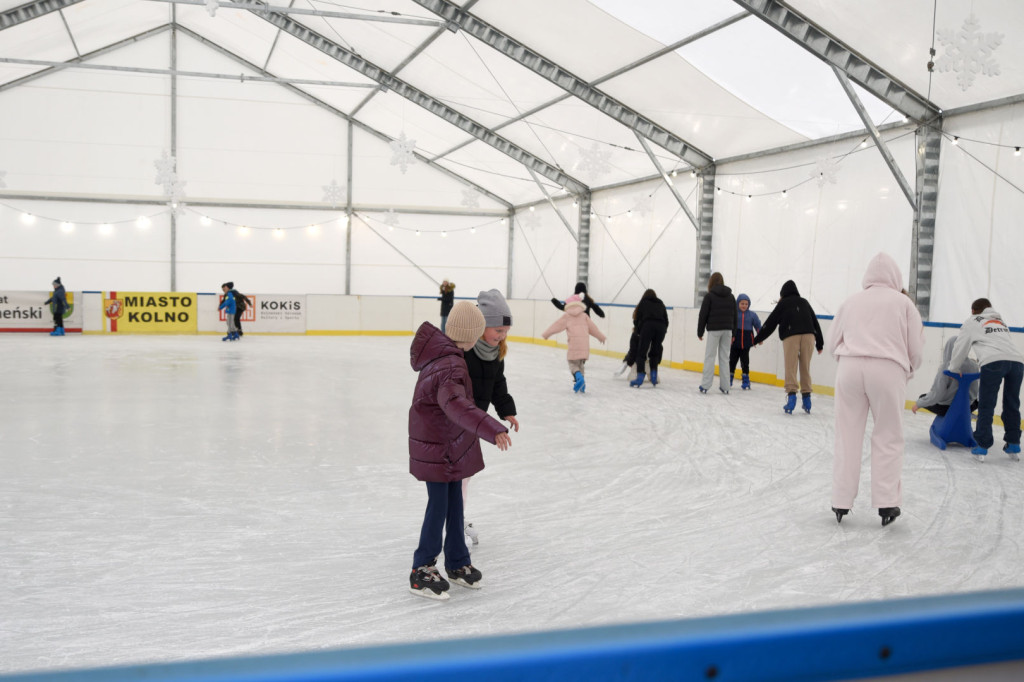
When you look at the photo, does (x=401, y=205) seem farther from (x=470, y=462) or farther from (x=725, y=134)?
(x=470, y=462)

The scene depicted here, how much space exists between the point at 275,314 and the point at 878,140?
14.9 m

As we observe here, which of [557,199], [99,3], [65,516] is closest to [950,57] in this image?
[65,516]

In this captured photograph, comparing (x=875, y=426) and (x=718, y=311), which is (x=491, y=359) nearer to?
(x=875, y=426)

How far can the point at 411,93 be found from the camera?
62.2 ft

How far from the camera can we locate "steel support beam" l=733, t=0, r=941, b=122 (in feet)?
31.9

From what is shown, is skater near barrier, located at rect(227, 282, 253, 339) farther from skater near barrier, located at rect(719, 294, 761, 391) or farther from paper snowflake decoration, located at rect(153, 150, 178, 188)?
skater near barrier, located at rect(719, 294, 761, 391)

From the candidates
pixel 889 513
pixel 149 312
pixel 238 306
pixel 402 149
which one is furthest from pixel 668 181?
pixel 149 312

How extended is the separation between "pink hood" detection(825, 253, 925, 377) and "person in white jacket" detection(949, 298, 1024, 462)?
2.30 meters

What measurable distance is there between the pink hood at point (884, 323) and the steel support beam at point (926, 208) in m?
6.72

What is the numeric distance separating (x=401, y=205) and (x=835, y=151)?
1448cm

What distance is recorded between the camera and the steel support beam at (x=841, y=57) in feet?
31.9

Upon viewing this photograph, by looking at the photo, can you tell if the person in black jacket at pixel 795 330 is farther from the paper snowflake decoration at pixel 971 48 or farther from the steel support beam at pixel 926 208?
the paper snowflake decoration at pixel 971 48

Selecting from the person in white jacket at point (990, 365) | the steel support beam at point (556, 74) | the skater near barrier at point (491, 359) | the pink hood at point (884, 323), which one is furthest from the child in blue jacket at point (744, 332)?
the skater near barrier at point (491, 359)

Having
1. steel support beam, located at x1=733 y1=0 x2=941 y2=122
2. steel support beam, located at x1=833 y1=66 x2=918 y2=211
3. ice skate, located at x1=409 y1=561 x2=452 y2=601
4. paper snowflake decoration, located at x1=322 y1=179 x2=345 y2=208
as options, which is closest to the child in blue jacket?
steel support beam, located at x1=833 y1=66 x2=918 y2=211
